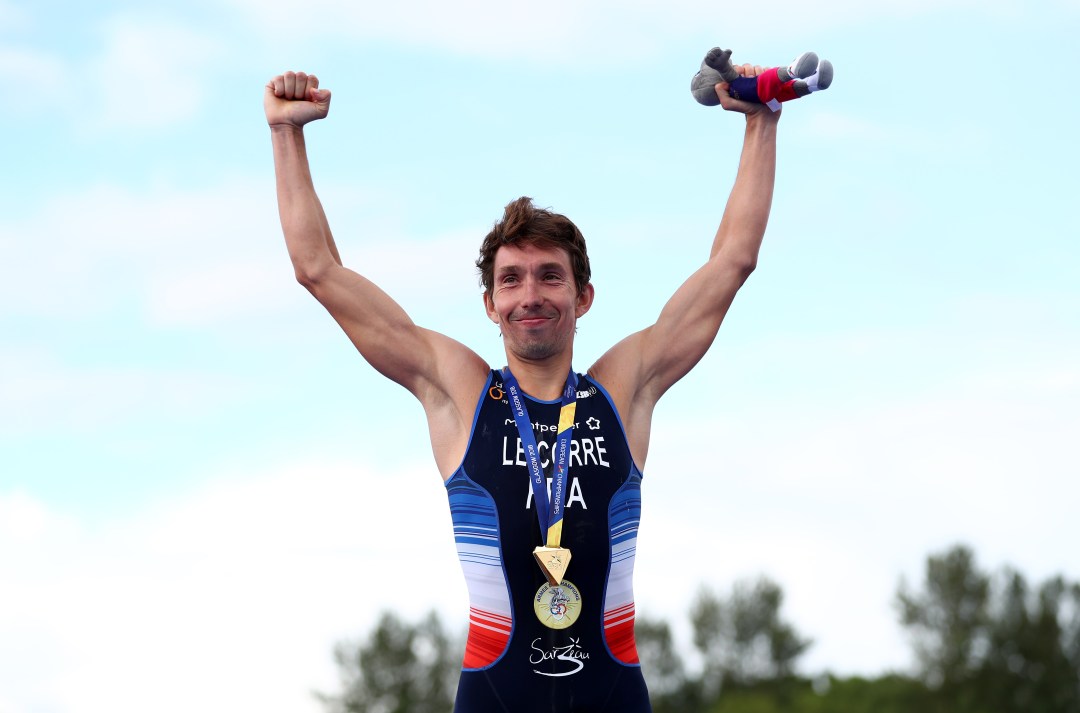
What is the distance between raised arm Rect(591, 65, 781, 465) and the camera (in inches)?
336

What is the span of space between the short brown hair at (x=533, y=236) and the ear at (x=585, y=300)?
4 centimetres

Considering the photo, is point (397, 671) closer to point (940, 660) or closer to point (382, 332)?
point (940, 660)

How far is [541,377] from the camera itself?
8406 mm

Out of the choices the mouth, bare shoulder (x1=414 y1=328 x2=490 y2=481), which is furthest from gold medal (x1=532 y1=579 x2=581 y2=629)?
the mouth

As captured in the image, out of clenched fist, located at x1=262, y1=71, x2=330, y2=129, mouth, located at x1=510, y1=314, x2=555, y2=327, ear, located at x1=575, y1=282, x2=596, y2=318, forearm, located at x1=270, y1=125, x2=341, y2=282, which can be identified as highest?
clenched fist, located at x1=262, y1=71, x2=330, y2=129

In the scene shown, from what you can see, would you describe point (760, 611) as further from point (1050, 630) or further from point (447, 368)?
point (447, 368)

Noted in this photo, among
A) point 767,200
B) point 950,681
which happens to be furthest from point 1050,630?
point 767,200

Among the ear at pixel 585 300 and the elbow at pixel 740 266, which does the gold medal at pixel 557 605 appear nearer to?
the ear at pixel 585 300

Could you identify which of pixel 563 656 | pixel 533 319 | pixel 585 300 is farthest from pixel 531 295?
pixel 563 656

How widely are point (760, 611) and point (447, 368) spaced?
253 feet

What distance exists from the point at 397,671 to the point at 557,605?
66765mm

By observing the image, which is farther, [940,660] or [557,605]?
[940,660]

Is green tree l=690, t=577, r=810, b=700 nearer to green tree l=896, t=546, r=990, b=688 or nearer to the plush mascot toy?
green tree l=896, t=546, r=990, b=688

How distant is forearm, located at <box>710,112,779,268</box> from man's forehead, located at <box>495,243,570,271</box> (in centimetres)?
112
